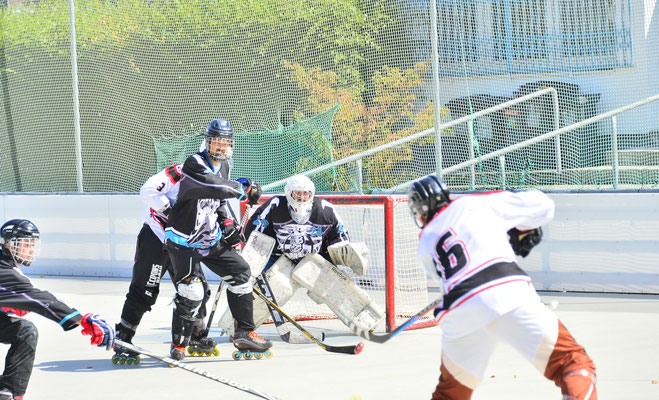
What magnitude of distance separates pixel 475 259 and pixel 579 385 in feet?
2.03

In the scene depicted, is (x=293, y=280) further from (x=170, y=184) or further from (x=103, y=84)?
(x=103, y=84)

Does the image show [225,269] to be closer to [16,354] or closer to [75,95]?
[16,354]

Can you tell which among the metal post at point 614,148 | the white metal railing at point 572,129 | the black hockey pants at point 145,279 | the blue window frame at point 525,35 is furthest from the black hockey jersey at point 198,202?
the metal post at point 614,148

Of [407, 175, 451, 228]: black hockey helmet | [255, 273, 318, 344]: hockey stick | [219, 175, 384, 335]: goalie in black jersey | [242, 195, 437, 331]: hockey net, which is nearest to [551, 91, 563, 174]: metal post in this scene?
[242, 195, 437, 331]: hockey net

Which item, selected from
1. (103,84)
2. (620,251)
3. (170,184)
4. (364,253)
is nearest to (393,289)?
(364,253)

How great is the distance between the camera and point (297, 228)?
6391 mm

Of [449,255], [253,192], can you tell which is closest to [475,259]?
[449,255]

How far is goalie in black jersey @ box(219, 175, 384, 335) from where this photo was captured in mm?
6348

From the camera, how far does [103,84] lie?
10.8 m

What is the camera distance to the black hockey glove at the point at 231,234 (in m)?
5.85

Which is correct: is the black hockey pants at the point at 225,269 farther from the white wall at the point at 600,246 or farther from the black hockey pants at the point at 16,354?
the white wall at the point at 600,246

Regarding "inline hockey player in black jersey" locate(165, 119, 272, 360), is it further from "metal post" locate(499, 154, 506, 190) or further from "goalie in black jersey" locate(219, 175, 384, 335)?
"metal post" locate(499, 154, 506, 190)

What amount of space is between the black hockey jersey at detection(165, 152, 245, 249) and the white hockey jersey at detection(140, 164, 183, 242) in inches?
8.0

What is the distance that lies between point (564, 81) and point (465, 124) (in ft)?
3.55
